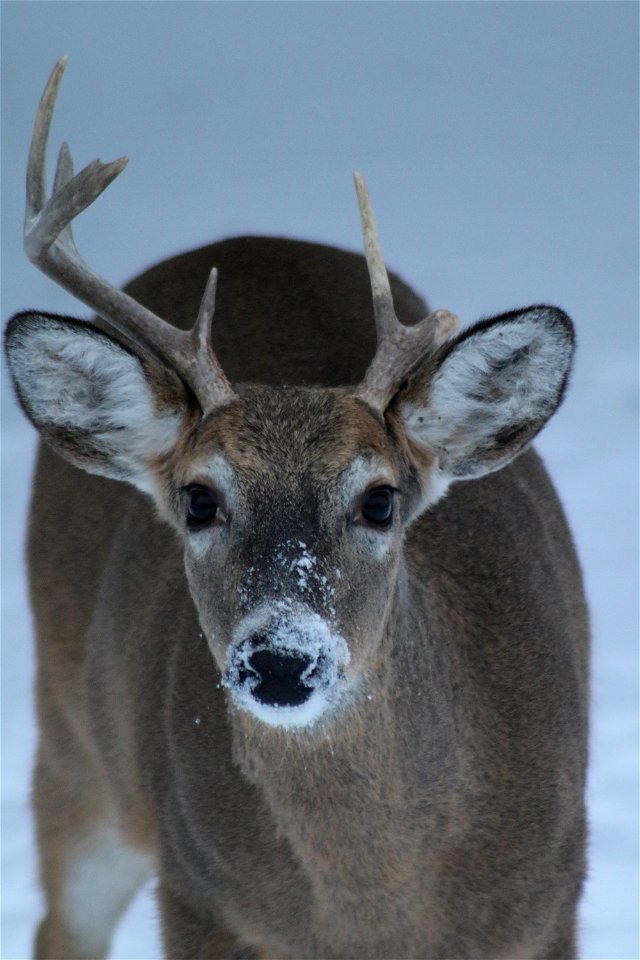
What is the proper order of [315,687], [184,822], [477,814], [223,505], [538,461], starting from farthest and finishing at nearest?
1. [538,461]
2. [184,822]
3. [477,814]
4. [223,505]
5. [315,687]

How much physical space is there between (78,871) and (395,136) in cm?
467

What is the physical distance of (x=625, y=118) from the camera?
30.7 feet

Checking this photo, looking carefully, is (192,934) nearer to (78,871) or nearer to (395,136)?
(78,871)

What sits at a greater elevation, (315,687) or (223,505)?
(223,505)

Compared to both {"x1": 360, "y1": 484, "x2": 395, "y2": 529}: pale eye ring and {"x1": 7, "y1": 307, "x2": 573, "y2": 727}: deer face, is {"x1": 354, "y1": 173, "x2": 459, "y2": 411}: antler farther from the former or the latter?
{"x1": 360, "y1": 484, "x2": 395, "y2": 529}: pale eye ring

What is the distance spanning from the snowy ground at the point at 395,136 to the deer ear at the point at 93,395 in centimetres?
435

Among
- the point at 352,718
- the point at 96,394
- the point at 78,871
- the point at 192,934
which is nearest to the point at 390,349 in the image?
the point at 96,394

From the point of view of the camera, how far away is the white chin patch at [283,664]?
11.8 feet

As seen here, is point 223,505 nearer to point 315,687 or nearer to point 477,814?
point 315,687

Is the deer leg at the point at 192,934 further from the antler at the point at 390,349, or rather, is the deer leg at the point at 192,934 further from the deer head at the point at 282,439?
the antler at the point at 390,349

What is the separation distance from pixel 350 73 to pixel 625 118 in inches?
60.1

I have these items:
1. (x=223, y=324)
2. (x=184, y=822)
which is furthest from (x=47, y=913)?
(x=223, y=324)

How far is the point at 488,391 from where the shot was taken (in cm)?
449

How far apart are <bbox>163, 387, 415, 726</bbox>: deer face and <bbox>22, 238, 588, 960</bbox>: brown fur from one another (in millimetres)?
11
